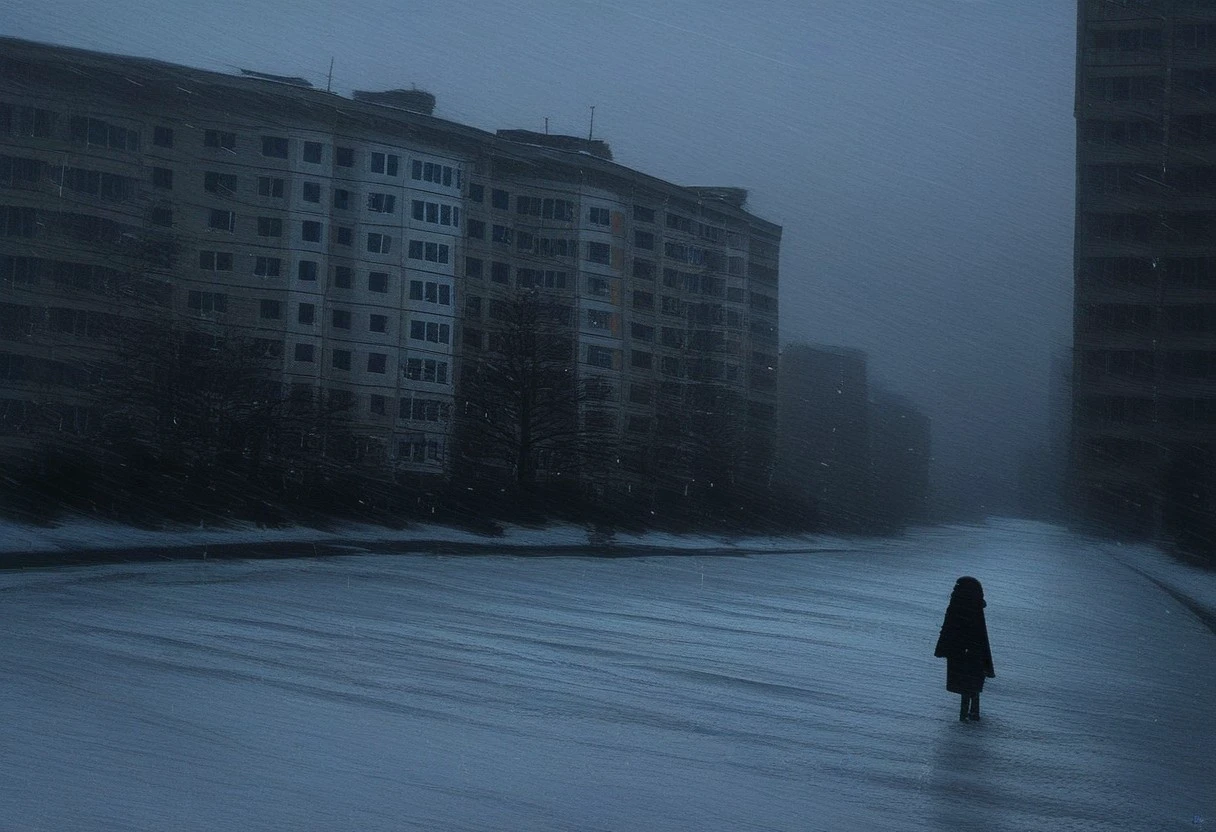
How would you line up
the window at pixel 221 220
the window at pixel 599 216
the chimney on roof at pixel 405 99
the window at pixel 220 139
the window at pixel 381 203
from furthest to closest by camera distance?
the window at pixel 599 216 < the chimney on roof at pixel 405 99 < the window at pixel 381 203 < the window at pixel 221 220 < the window at pixel 220 139

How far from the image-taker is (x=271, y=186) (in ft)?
258

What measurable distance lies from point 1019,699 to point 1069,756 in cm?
328

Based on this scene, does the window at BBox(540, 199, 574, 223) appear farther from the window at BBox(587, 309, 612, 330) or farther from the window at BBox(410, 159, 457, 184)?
the window at BBox(410, 159, 457, 184)

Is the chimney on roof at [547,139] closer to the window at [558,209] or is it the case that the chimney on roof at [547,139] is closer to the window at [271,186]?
the window at [558,209]

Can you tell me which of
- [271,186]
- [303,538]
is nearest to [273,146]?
[271,186]

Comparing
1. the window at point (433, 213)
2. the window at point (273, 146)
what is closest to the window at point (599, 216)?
the window at point (433, 213)

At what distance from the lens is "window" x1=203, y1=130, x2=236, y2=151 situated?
253 feet

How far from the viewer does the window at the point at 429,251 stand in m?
83.4

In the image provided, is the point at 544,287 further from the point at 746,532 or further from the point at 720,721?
the point at 720,721

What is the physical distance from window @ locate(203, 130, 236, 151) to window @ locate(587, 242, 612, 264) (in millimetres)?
25133

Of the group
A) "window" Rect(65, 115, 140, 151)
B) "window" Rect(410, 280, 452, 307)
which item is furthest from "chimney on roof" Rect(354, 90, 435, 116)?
"window" Rect(65, 115, 140, 151)

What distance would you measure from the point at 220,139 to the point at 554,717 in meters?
72.5

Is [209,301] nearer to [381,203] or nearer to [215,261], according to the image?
[215,261]

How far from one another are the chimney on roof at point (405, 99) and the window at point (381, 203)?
7098mm
